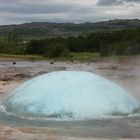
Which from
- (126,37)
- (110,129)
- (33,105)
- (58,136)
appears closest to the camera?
(58,136)

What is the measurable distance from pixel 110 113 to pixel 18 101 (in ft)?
9.48

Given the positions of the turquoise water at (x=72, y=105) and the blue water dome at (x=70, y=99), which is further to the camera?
the blue water dome at (x=70, y=99)

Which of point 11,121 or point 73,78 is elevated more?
point 73,78

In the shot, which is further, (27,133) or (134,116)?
(134,116)

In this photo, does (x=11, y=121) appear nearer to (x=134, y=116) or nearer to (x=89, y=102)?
(x=89, y=102)

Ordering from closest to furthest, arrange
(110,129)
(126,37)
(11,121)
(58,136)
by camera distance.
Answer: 1. (58,136)
2. (110,129)
3. (11,121)
4. (126,37)

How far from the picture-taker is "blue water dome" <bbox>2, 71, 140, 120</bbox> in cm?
1392

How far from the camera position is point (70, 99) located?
14148 mm

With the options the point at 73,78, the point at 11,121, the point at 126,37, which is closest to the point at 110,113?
the point at 73,78

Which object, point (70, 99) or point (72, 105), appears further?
point (70, 99)

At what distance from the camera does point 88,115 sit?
13.8 m

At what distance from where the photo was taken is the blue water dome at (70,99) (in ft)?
45.7

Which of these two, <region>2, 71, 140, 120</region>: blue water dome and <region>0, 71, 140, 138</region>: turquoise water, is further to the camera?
<region>2, 71, 140, 120</region>: blue water dome

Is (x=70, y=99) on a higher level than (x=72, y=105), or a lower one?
higher
